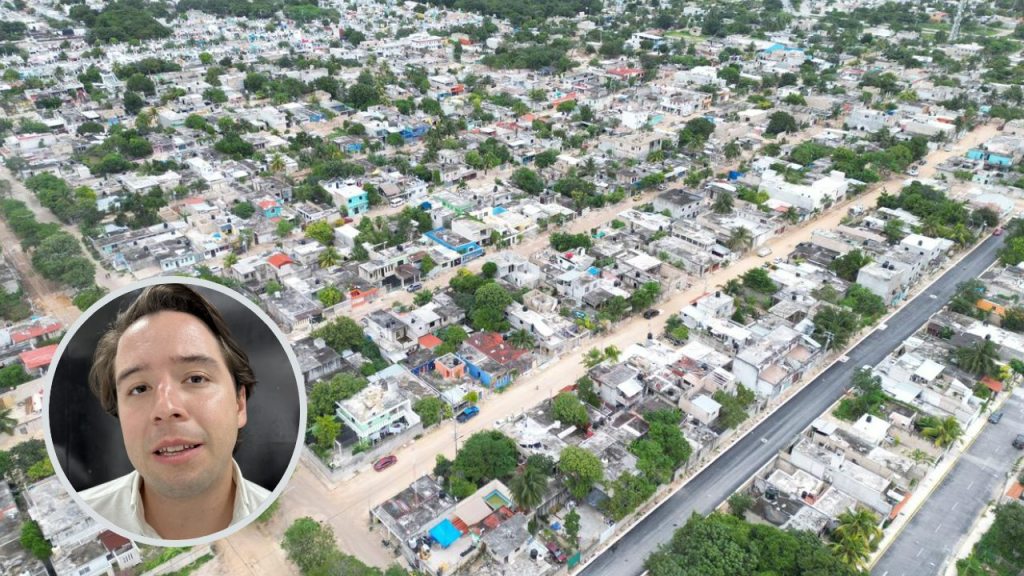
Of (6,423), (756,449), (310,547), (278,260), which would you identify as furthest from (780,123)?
(6,423)

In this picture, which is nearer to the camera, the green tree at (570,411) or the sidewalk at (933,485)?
the sidewalk at (933,485)

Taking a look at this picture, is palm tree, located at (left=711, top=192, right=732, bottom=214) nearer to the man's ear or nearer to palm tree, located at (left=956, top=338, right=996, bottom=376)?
palm tree, located at (left=956, top=338, right=996, bottom=376)

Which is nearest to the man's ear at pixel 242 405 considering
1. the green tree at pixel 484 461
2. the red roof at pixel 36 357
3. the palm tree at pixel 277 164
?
the green tree at pixel 484 461

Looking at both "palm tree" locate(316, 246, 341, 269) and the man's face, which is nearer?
the man's face

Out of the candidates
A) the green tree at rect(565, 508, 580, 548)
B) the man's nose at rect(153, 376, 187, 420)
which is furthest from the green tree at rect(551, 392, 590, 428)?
the man's nose at rect(153, 376, 187, 420)

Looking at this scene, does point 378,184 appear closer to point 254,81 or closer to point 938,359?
point 254,81

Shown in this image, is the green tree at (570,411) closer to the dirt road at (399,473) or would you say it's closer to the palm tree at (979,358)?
the dirt road at (399,473)

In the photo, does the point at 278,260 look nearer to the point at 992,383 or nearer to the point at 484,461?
the point at 484,461
